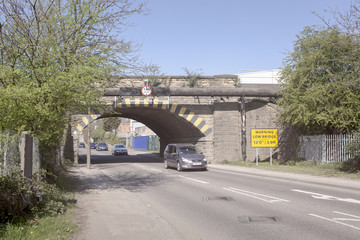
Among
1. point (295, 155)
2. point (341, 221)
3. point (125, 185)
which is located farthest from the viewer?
point (295, 155)

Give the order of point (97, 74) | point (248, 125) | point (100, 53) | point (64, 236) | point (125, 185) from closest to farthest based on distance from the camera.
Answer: point (64, 236) → point (97, 74) → point (100, 53) → point (125, 185) → point (248, 125)

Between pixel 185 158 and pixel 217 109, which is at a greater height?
pixel 217 109

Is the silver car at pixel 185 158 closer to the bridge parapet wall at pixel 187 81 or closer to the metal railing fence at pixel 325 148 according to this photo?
the metal railing fence at pixel 325 148

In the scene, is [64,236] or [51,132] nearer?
[64,236]

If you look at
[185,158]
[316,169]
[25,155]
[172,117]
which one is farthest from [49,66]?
[172,117]

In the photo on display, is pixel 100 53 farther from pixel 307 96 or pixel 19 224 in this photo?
pixel 307 96

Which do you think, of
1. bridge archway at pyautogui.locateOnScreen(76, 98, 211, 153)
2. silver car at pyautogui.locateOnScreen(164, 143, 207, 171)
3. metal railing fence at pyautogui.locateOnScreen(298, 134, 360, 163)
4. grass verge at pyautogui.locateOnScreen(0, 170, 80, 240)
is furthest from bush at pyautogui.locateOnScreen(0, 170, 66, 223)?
metal railing fence at pyautogui.locateOnScreen(298, 134, 360, 163)

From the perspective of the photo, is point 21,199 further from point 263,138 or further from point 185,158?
point 263,138

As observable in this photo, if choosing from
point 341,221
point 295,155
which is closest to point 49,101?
point 341,221

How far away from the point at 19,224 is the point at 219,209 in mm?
4971

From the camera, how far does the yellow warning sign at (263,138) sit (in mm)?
26547

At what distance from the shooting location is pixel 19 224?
6594 mm

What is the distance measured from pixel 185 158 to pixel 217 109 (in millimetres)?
9445

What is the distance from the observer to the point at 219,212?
9180 mm
